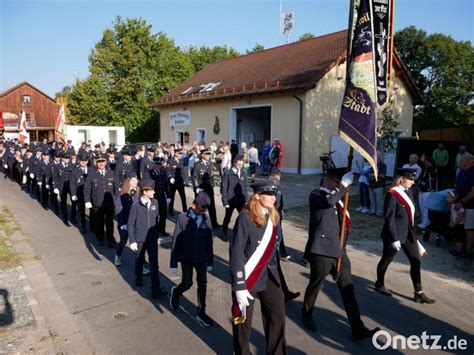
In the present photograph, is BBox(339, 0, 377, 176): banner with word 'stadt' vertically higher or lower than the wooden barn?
lower

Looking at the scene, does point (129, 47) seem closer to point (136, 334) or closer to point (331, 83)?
point (331, 83)

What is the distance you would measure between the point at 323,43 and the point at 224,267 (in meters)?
20.0

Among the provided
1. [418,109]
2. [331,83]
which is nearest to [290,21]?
[418,109]

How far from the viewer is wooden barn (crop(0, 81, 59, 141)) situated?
51.8 meters

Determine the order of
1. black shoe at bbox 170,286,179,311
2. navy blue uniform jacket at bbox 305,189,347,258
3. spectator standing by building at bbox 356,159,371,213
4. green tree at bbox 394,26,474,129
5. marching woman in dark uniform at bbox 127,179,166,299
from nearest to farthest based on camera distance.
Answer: navy blue uniform jacket at bbox 305,189,347,258
black shoe at bbox 170,286,179,311
marching woman in dark uniform at bbox 127,179,166,299
spectator standing by building at bbox 356,159,371,213
green tree at bbox 394,26,474,129

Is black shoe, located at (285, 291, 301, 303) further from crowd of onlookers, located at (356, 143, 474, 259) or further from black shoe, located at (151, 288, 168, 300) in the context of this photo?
crowd of onlookers, located at (356, 143, 474, 259)

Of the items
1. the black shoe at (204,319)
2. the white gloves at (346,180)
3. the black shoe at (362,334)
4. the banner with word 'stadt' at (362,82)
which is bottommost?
the black shoe at (204,319)

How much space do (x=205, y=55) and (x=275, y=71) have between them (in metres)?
27.3

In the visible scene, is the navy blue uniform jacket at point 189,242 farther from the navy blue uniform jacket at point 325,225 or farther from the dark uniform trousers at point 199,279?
the navy blue uniform jacket at point 325,225

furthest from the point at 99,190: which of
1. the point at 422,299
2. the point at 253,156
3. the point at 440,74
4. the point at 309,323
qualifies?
the point at 440,74

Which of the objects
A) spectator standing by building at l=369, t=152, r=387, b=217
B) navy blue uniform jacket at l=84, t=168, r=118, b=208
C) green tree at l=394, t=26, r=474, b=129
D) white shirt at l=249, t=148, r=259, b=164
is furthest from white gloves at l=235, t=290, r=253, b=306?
green tree at l=394, t=26, r=474, b=129

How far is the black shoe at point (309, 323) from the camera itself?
15.3ft

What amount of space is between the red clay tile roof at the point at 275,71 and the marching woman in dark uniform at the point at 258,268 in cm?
1554

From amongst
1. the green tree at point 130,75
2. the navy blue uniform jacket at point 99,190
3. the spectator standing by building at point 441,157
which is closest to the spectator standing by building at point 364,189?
the spectator standing by building at point 441,157
